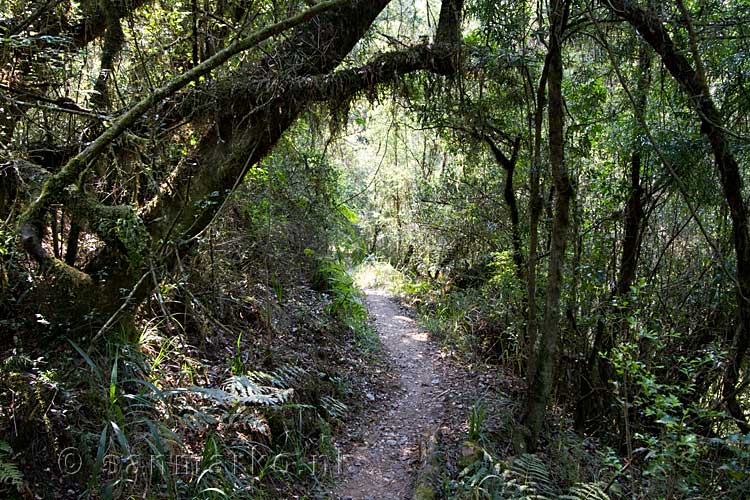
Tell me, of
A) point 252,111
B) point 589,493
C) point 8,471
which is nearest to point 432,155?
point 252,111

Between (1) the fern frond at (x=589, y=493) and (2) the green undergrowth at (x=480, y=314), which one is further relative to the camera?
(2) the green undergrowth at (x=480, y=314)

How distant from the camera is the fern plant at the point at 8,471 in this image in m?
2.80

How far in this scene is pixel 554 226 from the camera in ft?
18.6

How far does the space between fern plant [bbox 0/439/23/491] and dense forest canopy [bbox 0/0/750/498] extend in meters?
0.09

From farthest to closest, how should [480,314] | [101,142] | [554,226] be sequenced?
1. [480,314]
2. [554,226]
3. [101,142]

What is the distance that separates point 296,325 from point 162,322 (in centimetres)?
279

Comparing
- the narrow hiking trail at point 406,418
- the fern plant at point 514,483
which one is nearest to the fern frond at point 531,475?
the fern plant at point 514,483

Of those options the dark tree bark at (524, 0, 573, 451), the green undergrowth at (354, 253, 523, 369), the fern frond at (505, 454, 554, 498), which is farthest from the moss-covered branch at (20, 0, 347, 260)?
the green undergrowth at (354, 253, 523, 369)

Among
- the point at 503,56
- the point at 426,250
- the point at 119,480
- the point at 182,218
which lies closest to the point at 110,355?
the point at 119,480

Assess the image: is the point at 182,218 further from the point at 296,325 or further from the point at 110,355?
the point at 296,325

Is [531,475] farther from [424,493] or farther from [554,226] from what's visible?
[554,226]

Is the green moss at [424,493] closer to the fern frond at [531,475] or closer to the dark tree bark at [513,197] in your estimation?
the fern frond at [531,475]

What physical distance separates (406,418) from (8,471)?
16.5 ft

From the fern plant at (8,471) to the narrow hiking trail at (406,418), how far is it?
2.82 m
